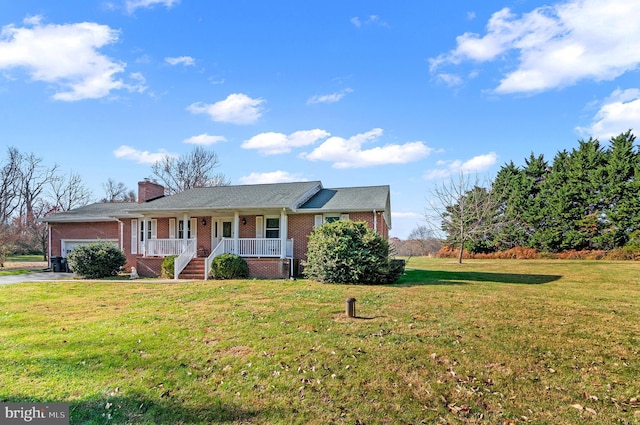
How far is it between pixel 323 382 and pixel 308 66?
43.2ft

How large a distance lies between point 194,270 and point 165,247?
9.09ft

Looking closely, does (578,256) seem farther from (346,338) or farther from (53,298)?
(53,298)

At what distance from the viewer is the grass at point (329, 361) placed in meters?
4.42

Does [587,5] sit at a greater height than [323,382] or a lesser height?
greater

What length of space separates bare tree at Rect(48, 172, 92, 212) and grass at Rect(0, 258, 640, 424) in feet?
140

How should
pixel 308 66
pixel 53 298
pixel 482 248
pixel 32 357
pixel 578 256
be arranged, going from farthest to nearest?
pixel 482 248, pixel 578 256, pixel 308 66, pixel 53 298, pixel 32 357

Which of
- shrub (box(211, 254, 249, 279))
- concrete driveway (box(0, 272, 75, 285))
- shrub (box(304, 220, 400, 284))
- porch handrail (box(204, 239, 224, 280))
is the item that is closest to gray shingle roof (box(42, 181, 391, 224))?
porch handrail (box(204, 239, 224, 280))

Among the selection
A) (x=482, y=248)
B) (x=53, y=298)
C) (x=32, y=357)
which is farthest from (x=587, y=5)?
(x=482, y=248)

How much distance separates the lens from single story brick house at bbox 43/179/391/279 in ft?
56.4

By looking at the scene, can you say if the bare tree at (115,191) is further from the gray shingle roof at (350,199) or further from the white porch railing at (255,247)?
the gray shingle roof at (350,199)

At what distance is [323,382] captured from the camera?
502cm

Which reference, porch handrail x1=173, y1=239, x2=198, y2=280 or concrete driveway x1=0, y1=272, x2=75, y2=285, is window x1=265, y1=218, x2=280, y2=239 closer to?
porch handrail x1=173, y1=239, x2=198, y2=280

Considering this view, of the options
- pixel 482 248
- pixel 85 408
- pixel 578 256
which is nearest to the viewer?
pixel 85 408

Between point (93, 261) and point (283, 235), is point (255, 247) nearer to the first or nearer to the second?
point (283, 235)
